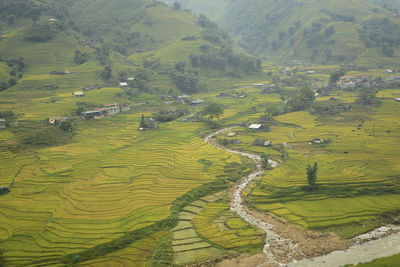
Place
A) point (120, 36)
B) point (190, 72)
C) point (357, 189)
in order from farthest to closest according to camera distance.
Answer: point (120, 36), point (190, 72), point (357, 189)

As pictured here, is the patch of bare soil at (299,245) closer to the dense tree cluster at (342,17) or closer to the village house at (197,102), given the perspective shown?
the village house at (197,102)

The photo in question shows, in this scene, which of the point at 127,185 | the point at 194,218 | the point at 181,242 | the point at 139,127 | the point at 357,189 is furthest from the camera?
the point at 139,127

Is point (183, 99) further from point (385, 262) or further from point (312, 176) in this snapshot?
point (385, 262)

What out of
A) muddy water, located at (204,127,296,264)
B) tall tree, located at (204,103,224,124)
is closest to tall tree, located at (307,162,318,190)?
muddy water, located at (204,127,296,264)

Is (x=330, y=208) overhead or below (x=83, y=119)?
below

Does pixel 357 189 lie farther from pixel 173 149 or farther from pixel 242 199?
pixel 173 149

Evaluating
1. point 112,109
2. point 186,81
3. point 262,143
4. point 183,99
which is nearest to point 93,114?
point 112,109

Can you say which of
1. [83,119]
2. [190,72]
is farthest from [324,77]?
[83,119]
